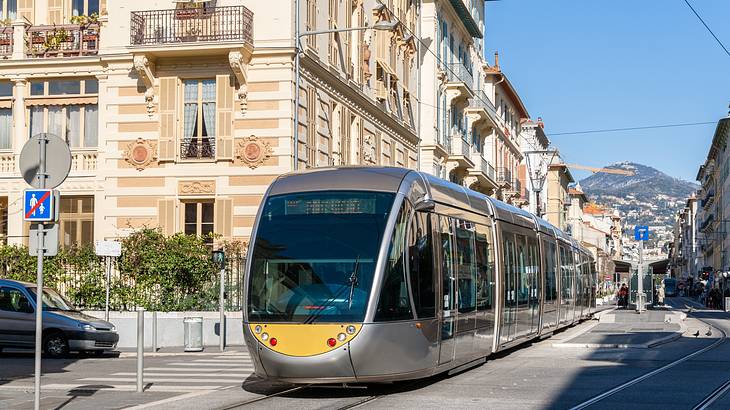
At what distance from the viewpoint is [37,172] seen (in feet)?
43.4

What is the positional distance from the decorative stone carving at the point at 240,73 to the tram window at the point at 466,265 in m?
12.3

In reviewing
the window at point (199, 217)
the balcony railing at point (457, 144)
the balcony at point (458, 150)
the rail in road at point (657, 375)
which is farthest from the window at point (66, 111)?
the balcony railing at point (457, 144)

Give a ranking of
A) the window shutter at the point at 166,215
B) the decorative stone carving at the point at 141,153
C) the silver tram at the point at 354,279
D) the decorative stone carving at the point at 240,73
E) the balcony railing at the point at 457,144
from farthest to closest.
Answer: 1. the balcony railing at the point at 457,144
2. the decorative stone carving at the point at 141,153
3. the window shutter at the point at 166,215
4. the decorative stone carving at the point at 240,73
5. the silver tram at the point at 354,279

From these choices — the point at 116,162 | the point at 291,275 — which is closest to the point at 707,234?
the point at 116,162

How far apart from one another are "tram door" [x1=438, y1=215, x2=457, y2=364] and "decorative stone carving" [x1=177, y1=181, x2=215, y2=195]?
1420cm

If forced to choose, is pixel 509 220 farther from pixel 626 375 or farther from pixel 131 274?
pixel 131 274

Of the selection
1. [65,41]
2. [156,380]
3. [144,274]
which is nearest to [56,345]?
[144,274]

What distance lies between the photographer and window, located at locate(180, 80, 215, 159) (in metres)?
30.8

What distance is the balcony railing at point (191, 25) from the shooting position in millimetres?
29844

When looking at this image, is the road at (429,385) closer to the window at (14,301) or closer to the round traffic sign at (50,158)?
the window at (14,301)

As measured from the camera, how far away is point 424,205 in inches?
622

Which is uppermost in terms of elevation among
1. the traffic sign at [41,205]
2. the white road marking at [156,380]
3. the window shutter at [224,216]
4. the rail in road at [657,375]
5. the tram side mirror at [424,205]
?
the window shutter at [224,216]

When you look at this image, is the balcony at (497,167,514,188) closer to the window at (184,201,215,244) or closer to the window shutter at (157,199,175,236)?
the window at (184,201,215,244)

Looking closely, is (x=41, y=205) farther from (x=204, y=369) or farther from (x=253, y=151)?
(x=253, y=151)
